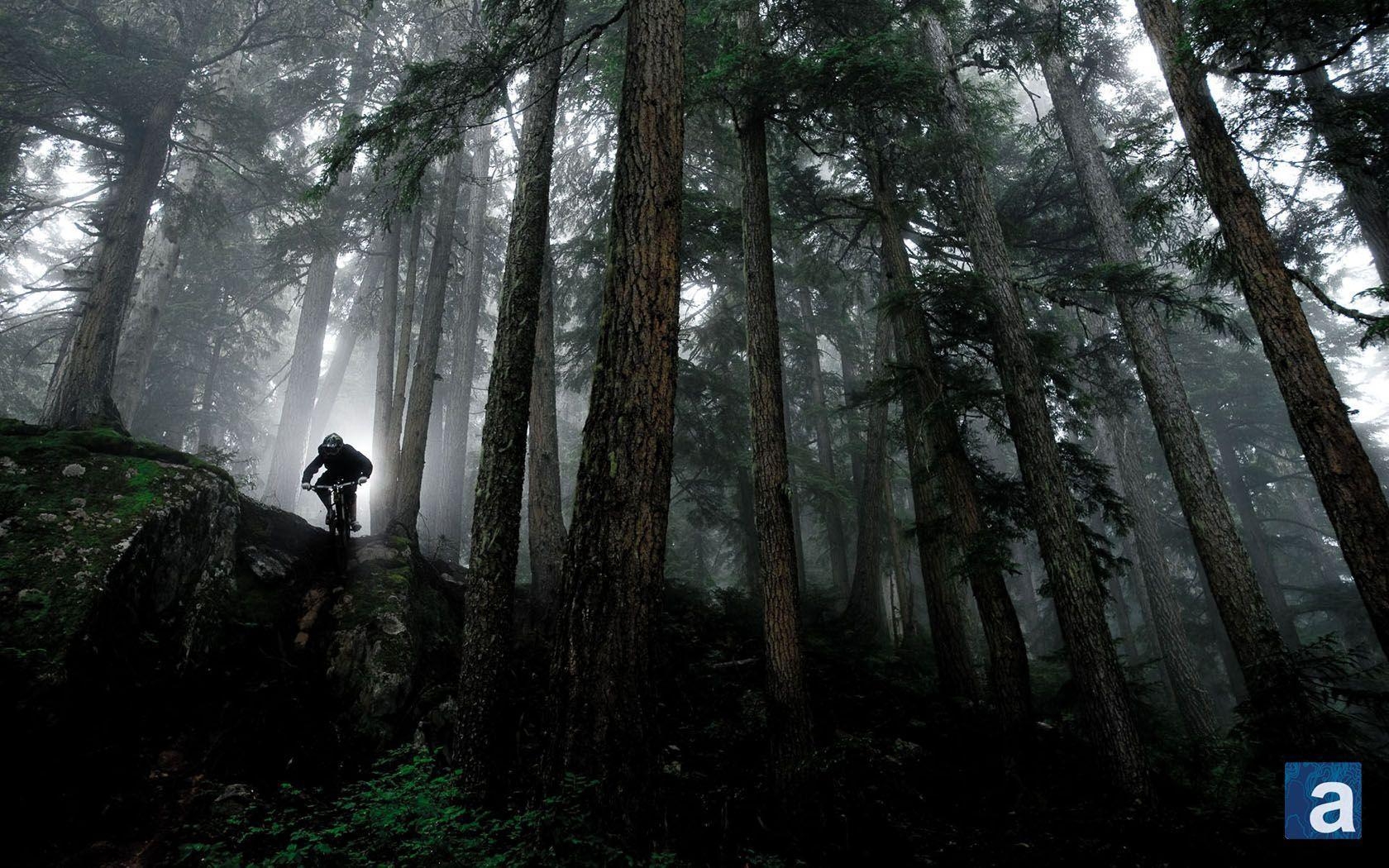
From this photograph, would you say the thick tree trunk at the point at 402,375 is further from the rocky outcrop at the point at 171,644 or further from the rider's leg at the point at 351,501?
the rocky outcrop at the point at 171,644

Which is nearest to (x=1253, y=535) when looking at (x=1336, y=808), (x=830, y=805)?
(x=1336, y=808)

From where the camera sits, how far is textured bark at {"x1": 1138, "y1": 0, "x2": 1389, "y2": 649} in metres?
5.43

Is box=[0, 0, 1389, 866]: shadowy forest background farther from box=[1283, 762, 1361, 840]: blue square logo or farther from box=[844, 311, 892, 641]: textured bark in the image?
box=[1283, 762, 1361, 840]: blue square logo

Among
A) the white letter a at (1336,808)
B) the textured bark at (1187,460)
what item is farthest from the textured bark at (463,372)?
the white letter a at (1336,808)

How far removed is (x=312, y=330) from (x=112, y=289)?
27.8 feet

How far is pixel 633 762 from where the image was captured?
3.71 m

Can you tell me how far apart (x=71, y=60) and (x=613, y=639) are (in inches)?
652

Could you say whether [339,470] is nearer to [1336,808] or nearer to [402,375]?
[402,375]

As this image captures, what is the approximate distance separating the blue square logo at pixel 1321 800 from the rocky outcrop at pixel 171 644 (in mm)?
8224

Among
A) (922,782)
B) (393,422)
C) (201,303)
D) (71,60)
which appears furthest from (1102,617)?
(201,303)

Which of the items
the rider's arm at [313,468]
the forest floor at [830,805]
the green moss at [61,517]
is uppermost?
the rider's arm at [313,468]

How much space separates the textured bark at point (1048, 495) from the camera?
6.54 meters

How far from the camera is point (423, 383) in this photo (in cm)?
1105

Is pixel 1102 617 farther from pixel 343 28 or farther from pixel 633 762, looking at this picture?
pixel 343 28
